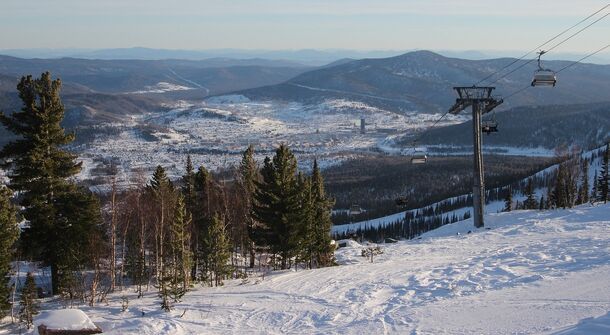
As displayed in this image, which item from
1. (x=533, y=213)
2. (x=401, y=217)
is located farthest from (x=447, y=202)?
(x=533, y=213)

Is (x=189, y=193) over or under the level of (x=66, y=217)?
under

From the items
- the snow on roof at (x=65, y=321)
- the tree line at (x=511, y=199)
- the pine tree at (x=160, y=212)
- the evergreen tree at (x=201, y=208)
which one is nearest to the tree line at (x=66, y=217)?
the pine tree at (x=160, y=212)

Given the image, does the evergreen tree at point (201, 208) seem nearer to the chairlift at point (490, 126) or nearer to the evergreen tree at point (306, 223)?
the evergreen tree at point (306, 223)

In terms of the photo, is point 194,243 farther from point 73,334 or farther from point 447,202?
point 447,202

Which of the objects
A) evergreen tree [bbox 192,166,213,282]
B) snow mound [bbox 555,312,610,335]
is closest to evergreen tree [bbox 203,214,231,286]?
evergreen tree [bbox 192,166,213,282]

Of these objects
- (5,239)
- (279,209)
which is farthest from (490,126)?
(5,239)

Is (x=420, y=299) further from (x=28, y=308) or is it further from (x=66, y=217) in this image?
(x=66, y=217)
